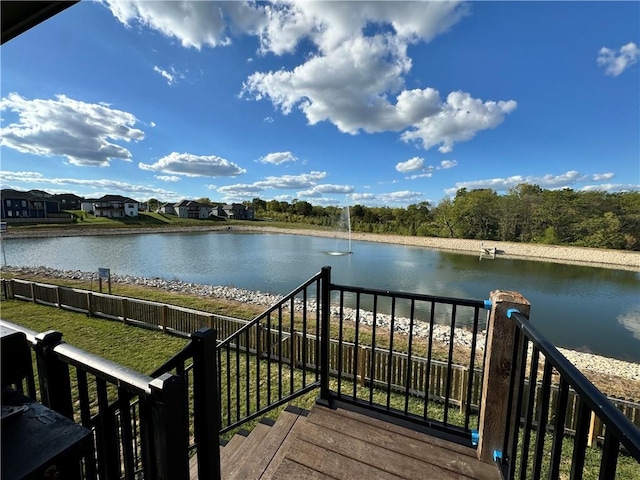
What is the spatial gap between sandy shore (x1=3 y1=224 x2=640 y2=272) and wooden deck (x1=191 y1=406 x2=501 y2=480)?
29.3 metres

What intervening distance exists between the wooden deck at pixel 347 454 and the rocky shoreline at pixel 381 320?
15.5 ft

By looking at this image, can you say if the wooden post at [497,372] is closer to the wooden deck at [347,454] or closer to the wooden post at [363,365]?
the wooden deck at [347,454]

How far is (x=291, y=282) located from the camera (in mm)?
13859

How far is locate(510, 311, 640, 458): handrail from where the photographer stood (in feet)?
2.00

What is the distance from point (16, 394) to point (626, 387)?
309 inches

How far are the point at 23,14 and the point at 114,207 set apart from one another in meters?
63.6

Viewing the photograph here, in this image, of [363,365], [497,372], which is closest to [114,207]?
[363,365]

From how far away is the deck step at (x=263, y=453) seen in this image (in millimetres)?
1781

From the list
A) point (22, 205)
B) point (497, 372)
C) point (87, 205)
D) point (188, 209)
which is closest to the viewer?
point (497, 372)

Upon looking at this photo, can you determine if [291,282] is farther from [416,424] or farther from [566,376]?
[566,376]

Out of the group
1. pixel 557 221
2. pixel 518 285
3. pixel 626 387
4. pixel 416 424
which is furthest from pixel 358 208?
pixel 416 424

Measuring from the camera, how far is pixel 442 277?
52.6 ft

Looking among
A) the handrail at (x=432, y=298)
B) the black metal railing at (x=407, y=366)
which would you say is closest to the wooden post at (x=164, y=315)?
the black metal railing at (x=407, y=366)

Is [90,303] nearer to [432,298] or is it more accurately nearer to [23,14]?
[23,14]
